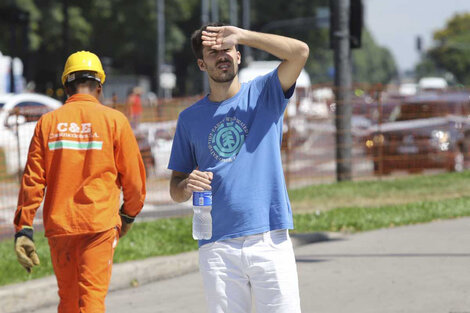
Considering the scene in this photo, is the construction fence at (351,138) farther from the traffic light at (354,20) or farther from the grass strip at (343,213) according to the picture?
the grass strip at (343,213)

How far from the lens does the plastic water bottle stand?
13.3 feet

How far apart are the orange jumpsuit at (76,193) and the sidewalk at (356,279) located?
7.14ft

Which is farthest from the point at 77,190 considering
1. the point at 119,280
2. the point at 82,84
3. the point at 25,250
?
Answer: the point at 119,280

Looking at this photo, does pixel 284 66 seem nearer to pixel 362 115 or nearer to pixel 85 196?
pixel 85 196

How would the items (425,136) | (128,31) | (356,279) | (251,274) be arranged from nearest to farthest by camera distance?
(251,274), (356,279), (425,136), (128,31)

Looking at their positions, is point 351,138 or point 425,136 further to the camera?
point 425,136

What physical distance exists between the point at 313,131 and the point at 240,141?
13.4m

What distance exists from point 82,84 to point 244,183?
131cm

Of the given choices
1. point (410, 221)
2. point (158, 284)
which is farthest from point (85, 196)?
point (410, 221)

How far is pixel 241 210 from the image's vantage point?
410 cm

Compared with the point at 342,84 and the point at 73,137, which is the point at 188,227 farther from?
the point at 342,84

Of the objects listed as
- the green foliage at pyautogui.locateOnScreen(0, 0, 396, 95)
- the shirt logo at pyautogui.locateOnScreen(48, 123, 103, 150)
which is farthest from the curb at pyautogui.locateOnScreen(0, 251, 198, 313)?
the green foliage at pyautogui.locateOnScreen(0, 0, 396, 95)

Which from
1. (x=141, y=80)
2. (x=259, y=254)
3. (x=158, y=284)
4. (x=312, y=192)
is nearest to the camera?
(x=259, y=254)

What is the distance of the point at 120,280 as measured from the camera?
7930mm
